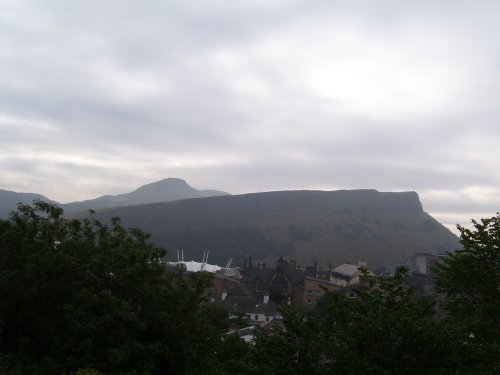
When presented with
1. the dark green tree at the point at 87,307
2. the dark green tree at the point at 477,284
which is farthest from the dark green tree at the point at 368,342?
the dark green tree at the point at 87,307

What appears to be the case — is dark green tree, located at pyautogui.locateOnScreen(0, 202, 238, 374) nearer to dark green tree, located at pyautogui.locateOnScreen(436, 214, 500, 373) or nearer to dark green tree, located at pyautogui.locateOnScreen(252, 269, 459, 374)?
dark green tree, located at pyautogui.locateOnScreen(252, 269, 459, 374)

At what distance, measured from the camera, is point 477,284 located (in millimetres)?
17734

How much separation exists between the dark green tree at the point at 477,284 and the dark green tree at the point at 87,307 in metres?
8.97

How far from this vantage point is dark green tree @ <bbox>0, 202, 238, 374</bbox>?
1664 centimetres

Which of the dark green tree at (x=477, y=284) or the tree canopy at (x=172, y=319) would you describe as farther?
the dark green tree at (x=477, y=284)

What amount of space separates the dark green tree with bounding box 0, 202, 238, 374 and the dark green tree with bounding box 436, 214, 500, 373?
353 inches

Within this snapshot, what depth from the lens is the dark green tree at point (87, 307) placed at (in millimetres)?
16641

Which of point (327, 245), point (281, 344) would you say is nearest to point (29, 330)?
point (281, 344)

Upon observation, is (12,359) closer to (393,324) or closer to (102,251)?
(102,251)

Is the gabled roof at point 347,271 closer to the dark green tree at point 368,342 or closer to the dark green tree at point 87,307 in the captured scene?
the dark green tree at point 87,307

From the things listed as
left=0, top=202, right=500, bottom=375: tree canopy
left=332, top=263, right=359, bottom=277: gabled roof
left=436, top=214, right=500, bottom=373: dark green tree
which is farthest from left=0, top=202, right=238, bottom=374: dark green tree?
left=332, top=263, right=359, bottom=277: gabled roof

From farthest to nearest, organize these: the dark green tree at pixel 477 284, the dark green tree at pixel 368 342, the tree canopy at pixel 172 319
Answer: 1. the dark green tree at pixel 477 284
2. the tree canopy at pixel 172 319
3. the dark green tree at pixel 368 342

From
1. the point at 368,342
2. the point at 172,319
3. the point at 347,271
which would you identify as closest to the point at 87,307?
the point at 172,319

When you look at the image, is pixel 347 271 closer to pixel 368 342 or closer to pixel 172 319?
pixel 172 319
